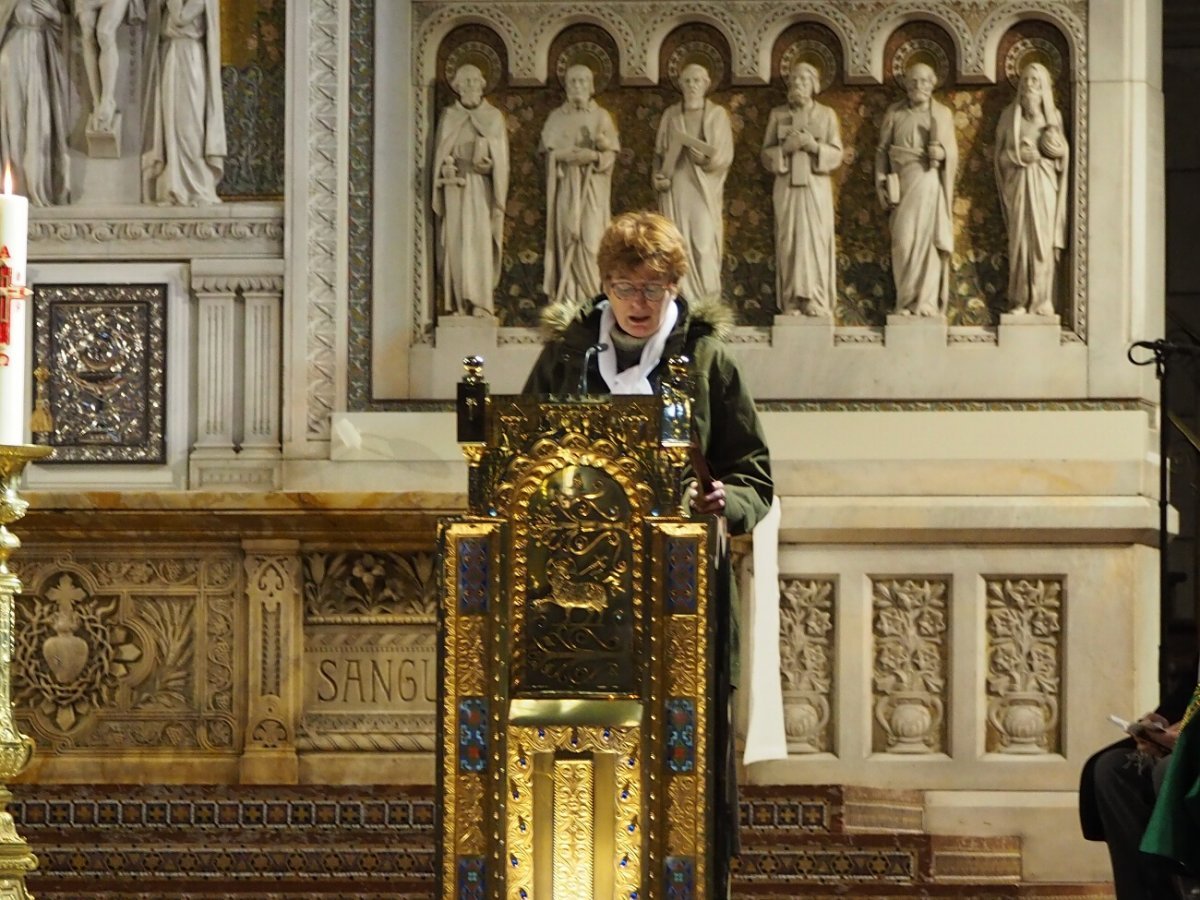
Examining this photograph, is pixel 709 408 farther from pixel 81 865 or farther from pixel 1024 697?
pixel 1024 697

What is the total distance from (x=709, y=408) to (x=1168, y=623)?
149 inches

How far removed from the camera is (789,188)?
8570 mm

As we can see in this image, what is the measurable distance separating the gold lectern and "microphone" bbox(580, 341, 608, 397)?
261mm

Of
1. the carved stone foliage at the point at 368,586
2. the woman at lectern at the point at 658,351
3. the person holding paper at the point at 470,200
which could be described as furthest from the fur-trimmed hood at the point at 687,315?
the person holding paper at the point at 470,200

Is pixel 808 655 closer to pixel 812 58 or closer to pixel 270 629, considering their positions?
pixel 270 629

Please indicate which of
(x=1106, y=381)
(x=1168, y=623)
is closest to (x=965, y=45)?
(x=1106, y=381)

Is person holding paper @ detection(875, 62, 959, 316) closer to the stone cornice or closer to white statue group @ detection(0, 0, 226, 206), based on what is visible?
the stone cornice

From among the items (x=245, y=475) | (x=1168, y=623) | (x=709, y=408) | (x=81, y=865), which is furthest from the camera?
(x=245, y=475)

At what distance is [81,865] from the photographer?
6.86m

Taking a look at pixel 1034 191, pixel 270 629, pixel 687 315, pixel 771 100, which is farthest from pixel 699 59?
pixel 687 315

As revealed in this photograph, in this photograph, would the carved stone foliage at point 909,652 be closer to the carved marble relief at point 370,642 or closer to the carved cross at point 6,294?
the carved marble relief at point 370,642

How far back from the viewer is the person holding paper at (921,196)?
853cm

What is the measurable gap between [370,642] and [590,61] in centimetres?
251

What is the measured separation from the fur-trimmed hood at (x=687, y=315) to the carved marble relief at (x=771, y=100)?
151 inches
